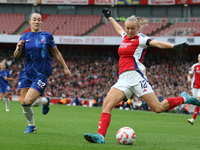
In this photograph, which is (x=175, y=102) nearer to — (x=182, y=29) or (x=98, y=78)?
(x=98, y=78)

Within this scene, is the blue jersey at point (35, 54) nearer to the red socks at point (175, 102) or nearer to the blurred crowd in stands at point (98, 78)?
the red socks at point (175, 102)

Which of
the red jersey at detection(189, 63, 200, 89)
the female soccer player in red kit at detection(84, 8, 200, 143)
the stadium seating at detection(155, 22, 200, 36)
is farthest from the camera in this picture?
the stadium seating at detection(155, 22, 200, 36)

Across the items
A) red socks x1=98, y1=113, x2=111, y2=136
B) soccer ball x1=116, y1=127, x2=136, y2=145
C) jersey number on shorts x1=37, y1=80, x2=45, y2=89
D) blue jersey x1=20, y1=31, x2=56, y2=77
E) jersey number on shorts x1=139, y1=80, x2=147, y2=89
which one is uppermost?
blue jersey x1=20, y1=31, x2=56, y2=77

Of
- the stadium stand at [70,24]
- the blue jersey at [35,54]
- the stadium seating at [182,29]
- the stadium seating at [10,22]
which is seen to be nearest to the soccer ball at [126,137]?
the blue jersey at [35,54]

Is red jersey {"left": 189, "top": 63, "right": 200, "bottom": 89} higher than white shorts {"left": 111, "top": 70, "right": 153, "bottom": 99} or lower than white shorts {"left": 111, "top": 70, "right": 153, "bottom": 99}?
lower

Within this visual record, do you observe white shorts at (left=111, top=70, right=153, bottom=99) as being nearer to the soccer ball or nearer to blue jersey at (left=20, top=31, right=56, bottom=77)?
the soccer ball

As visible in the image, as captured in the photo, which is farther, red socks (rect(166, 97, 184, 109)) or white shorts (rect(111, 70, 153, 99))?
red socks (rect(166, 97, 184, 109))

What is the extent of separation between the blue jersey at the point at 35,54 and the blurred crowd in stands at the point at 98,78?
19.0m

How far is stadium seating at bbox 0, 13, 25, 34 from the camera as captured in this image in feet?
111

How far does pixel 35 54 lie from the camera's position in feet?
22.9

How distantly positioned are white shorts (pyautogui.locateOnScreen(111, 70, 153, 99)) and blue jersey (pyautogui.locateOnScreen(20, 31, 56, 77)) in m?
1.96

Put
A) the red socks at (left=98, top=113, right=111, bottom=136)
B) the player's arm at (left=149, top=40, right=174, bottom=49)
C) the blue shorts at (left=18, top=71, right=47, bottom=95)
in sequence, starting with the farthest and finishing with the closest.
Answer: the blue shorts at (left=18, top=71, right=47, bottom=95) → the red socks at (left=98, top=113, right=111, bottom=136) → the player's arm at (left=149, top=40, right=174, bottom=49)

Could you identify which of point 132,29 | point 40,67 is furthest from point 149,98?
point 40,67

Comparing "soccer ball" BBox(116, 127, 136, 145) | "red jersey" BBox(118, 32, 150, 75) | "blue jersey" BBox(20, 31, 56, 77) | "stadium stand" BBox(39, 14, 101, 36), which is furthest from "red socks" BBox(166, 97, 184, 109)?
"stadium stand" BBox(39, 14, 101, 36)
